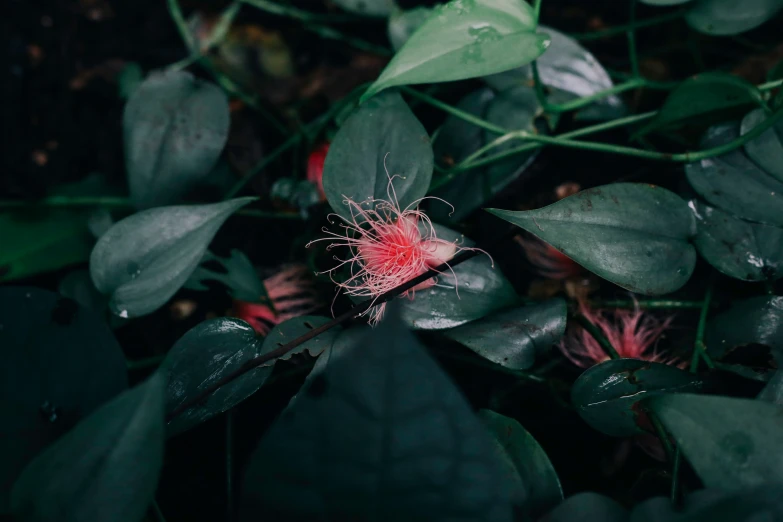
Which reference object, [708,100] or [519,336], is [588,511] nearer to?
[519,336]

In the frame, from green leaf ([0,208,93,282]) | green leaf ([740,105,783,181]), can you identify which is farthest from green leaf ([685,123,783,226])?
green leaf ([0,208,93,282])

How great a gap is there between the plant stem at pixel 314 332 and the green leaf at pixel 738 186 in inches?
8.5

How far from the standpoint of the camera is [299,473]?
35 cm

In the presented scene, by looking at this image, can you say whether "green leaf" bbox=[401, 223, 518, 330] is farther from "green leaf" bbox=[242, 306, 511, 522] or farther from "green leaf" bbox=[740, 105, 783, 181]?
"green leaf" bbox=[740, 105, 783, 181]

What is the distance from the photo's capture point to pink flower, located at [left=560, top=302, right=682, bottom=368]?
606 millimetres

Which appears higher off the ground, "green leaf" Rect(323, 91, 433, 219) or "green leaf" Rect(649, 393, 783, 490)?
"green leaf" Rect(323, 91, 433, 219)

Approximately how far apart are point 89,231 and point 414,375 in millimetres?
542

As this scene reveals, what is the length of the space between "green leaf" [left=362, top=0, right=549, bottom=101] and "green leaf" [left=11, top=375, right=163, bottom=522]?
1.03 ft

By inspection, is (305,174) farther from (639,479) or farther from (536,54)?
(639,479)

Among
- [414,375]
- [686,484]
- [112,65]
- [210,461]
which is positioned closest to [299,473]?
[414,375]

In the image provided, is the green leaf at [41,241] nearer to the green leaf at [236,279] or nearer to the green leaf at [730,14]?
the green leaf at [236,279]

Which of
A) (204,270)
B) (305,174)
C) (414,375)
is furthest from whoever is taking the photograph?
(305,174)

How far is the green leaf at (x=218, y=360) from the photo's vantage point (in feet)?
1.56

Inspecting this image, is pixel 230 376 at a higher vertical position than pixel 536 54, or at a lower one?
lower
